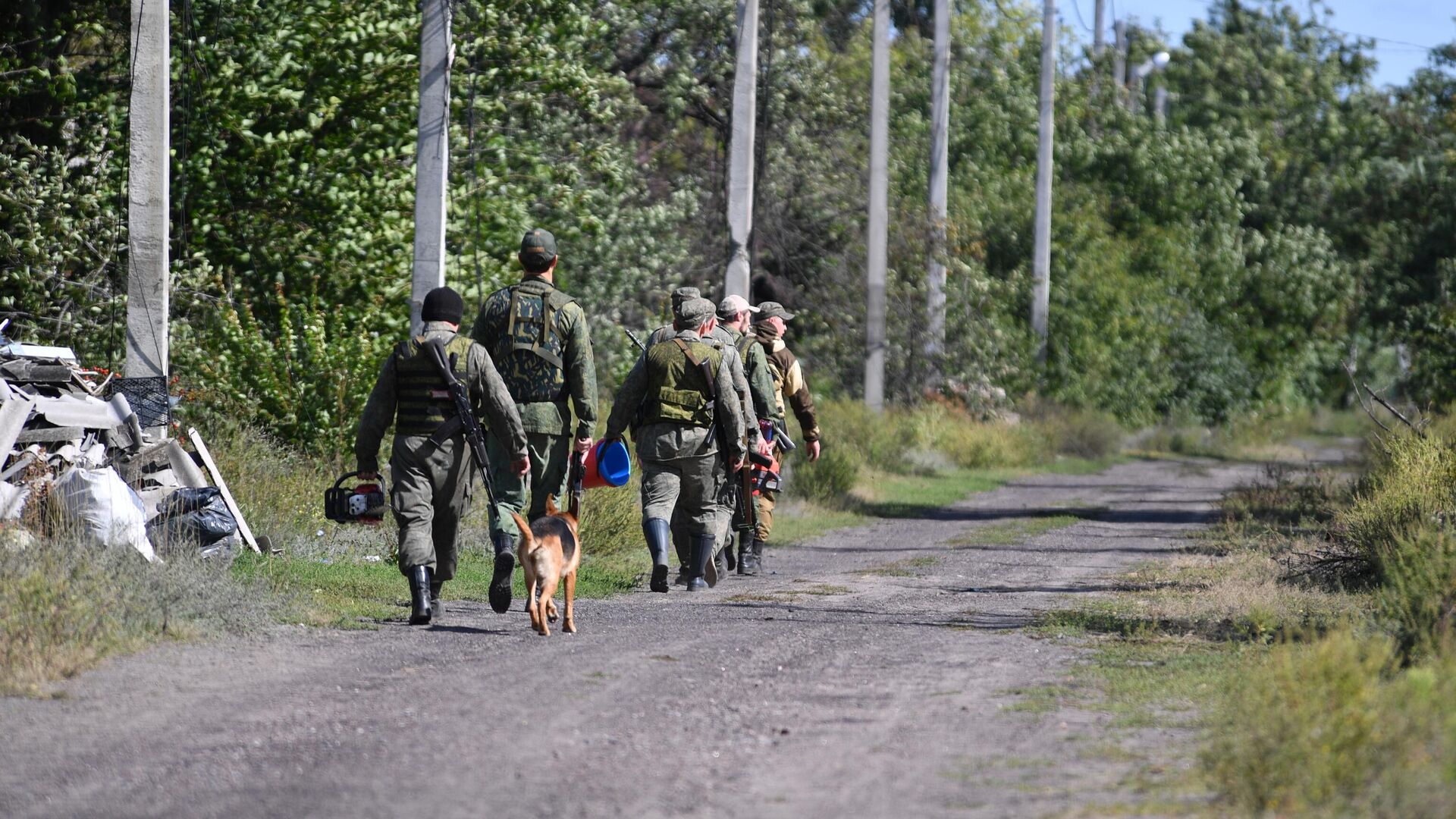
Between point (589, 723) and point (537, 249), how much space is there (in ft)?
12.6

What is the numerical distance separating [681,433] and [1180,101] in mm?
52284

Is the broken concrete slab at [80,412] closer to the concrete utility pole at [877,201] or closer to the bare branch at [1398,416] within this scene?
the bare branch at [1398,416]

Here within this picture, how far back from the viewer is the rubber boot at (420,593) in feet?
29.3

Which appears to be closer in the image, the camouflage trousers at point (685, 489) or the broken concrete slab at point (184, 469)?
the camouflage trousers at point (685, 489)

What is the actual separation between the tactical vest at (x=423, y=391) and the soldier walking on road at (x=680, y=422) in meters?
1.62

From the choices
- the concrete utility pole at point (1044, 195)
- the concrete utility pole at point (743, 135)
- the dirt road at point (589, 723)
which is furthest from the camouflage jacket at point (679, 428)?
the concrete utility pole at point (1044, 195)

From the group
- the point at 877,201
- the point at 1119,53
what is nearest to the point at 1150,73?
the point at 1119,53

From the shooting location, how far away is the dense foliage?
1527cm

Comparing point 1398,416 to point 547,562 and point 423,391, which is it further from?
point 423,391

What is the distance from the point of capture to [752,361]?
38.3 ft

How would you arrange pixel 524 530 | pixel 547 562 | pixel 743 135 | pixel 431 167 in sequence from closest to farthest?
1. pixel 524 530
2. pixel 547 562
3. pixel 431 167
4. pixel 743 135

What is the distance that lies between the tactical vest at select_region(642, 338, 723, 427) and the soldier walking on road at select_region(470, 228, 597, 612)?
2.57ft

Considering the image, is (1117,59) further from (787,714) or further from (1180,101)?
(787,714)

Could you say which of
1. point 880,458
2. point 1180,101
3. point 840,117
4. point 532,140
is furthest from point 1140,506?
point 1180,101
